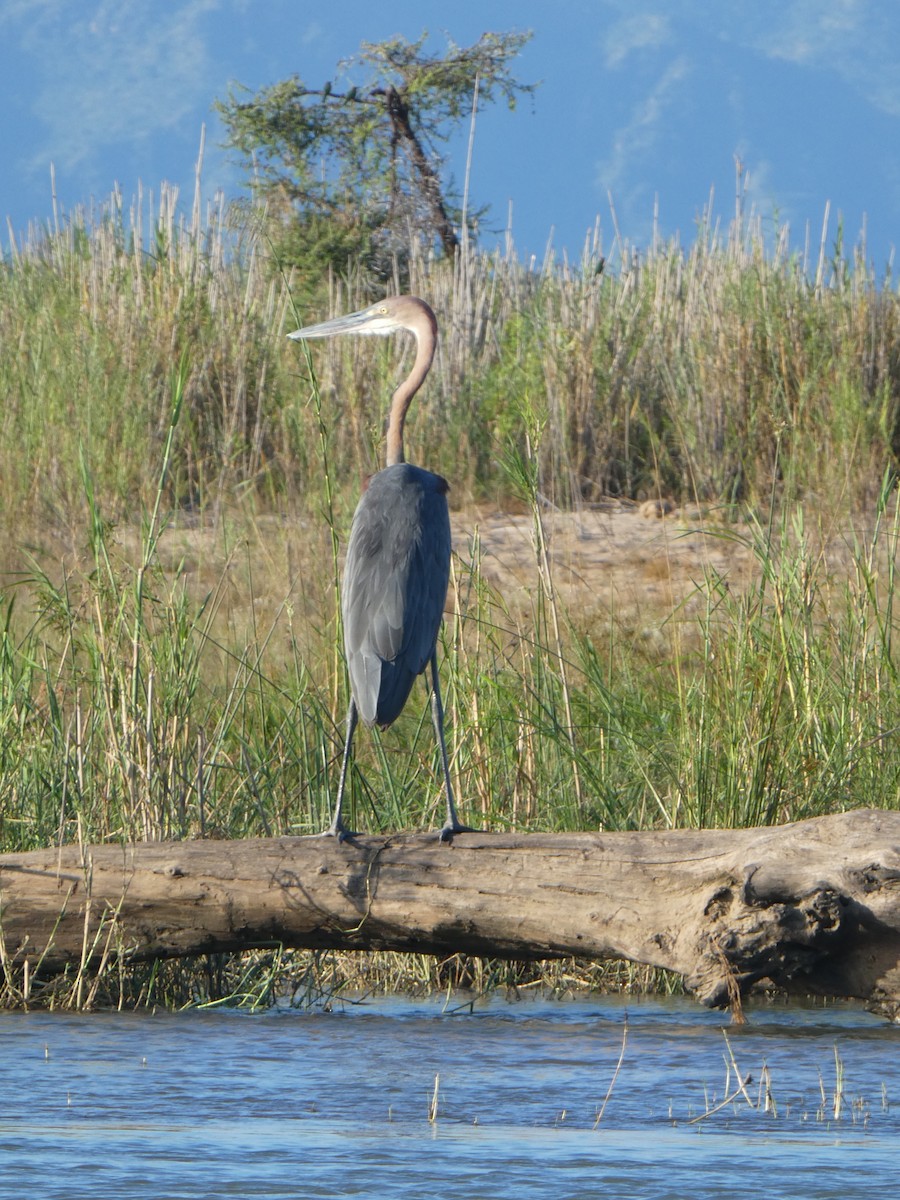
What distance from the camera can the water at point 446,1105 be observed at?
3.38m

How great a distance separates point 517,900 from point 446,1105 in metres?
0.77

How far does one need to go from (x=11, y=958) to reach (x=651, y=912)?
1.72m

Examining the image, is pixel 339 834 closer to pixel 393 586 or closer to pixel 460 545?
pixel 393 586

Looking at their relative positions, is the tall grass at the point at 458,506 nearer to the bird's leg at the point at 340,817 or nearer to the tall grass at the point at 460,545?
the tall grass at the point at 460,545

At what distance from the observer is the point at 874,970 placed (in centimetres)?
439

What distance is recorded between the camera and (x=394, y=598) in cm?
513

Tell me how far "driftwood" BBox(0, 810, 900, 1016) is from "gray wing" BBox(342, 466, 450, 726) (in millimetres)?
463

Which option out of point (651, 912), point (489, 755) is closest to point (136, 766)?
point (489, 755)

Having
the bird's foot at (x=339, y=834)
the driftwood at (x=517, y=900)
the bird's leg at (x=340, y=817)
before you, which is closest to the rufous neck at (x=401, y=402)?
the bird's leg at (x=340, y=817)

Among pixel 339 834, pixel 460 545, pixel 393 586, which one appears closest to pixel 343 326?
pixel 393 586

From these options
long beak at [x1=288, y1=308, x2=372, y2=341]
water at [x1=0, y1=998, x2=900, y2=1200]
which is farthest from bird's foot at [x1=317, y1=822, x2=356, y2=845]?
long beak at [x1=288, y1=308, x2=372, y2=341]

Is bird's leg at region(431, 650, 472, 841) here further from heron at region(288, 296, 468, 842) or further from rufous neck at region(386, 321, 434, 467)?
rufous neck at region(386, 321, 434, 467)

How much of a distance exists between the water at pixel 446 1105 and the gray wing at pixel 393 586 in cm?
93

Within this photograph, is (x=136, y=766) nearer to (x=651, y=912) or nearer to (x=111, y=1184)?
(x=651, y=912)
